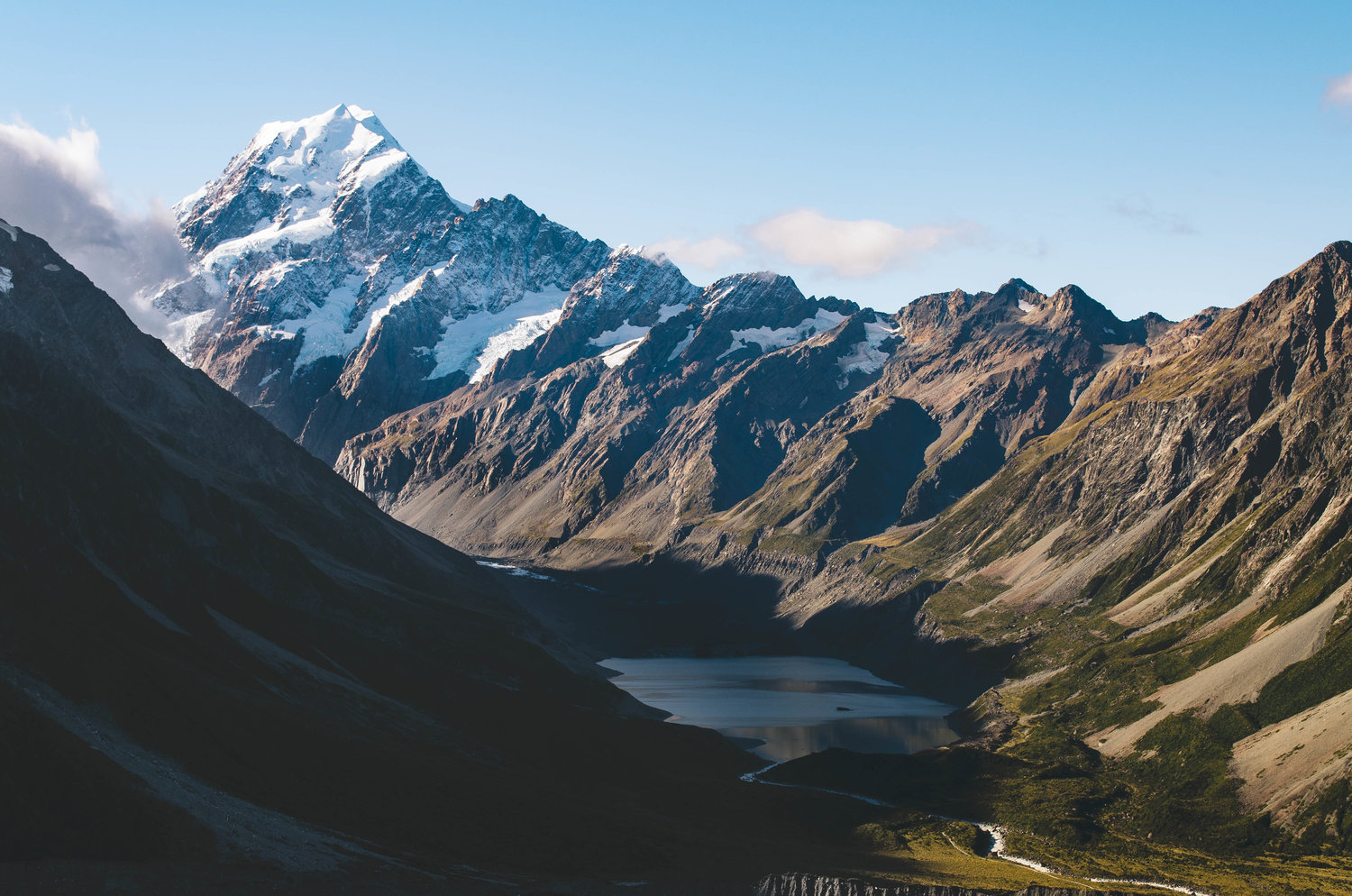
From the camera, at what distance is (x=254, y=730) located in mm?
103688

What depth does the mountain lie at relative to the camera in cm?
7686

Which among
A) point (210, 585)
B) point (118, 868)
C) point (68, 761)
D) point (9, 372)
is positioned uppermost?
point (9, 372)

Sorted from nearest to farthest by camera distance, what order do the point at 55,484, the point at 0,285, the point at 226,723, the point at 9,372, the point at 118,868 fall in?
the point at 118,868
the point at 226,723
the point at 55,484
the point at 9,372
the point at 0,285

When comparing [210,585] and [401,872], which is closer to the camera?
[401,872]

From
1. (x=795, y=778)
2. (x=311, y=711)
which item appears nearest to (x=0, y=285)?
(x=311, y=711)

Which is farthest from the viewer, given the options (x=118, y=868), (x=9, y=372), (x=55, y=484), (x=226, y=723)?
(x=9, y=372)

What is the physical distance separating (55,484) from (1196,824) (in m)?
146

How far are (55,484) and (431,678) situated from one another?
5742 centimetres

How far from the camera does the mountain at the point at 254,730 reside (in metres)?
76.9

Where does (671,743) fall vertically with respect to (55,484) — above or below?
below

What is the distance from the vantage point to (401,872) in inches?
3172

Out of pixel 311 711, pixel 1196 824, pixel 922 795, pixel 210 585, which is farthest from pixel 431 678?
pixel 1196 824

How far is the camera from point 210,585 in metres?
153

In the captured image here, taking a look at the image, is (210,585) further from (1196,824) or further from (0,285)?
(1196,824)
